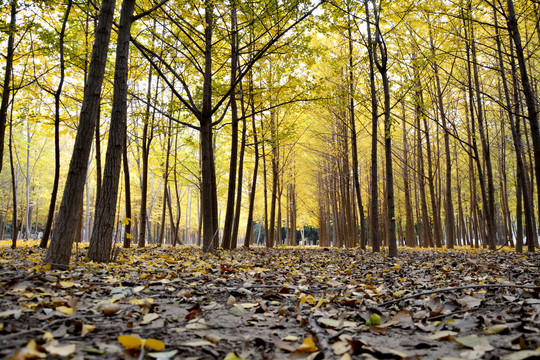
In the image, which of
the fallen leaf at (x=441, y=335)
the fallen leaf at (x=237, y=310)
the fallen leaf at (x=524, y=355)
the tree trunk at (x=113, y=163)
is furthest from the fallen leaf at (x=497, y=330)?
the tree trunk at (x=113, y=163)

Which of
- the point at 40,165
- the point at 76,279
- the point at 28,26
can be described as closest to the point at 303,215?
the point at 40,165

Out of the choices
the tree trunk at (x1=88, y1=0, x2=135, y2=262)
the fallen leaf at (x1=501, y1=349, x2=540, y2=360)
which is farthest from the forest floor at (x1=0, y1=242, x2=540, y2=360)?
the tree trunk at (x1=88, y1=0, x2=135, y2=262)

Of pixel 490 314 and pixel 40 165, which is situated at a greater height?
pixel 40 165

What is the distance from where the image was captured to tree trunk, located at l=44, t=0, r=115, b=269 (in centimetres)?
349

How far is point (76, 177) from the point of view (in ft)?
11.5

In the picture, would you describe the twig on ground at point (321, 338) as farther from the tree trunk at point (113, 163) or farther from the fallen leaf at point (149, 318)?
the tree trunk at point (113, 163)

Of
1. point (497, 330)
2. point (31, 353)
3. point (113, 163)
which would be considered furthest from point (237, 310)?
point (113, 163)

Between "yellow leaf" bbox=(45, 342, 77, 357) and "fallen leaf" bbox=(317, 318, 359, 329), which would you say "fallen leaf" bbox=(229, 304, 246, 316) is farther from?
"yellow leaf" bbox=(45, 342, 77, 357)

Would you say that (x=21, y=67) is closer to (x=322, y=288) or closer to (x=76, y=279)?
(x=76, y=279)

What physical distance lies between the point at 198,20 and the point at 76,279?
6.34 metres

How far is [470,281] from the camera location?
326 cm

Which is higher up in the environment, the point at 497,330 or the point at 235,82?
the point at 235,82

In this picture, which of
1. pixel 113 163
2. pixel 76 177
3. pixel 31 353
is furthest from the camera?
pixel 113 163

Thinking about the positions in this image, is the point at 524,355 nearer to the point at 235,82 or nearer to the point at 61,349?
the point at 61,349
